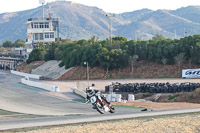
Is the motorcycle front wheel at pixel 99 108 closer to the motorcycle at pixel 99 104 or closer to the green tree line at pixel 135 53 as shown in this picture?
the motorcycle at pixel 99 104

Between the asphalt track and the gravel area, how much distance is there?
5.56 feet

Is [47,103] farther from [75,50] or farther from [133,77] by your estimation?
[75,50]

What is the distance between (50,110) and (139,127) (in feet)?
60.6

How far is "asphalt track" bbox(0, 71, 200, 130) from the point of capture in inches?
794

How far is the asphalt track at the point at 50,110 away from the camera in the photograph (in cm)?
2016

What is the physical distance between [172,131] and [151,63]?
57.6m

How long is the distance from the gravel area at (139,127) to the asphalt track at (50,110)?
1.70 m

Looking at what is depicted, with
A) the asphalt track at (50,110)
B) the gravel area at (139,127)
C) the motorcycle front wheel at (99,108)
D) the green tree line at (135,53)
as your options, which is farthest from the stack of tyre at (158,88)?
the gravel area at (139,127)

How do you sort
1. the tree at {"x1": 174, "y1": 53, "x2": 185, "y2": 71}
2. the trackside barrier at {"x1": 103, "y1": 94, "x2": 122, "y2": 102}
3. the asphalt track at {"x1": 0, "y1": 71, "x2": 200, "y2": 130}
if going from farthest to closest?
the tree at {"x1": 174, "y1": 53, "x2": 185, "y2": 71} < the trackside barrier at {"x1": 103, "y1": 94, "x2": 122, "y2": 102} < the asphalt track at {"x1": 0, "y1": 71, "x2": 200, "y2": 130}

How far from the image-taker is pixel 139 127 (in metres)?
17.4

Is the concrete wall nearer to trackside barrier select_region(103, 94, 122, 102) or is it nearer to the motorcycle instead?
trackside barrier select_region(103, 94, 122, 102)

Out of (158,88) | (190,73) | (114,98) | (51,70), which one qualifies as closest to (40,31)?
(51,70)

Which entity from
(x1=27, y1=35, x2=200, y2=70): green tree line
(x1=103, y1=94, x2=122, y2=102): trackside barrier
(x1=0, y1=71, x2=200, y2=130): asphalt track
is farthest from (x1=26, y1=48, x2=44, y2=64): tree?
(x1=103, y1=94, x2=122, y2=102): trackside barrier

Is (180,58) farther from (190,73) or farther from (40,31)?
(40,31)
